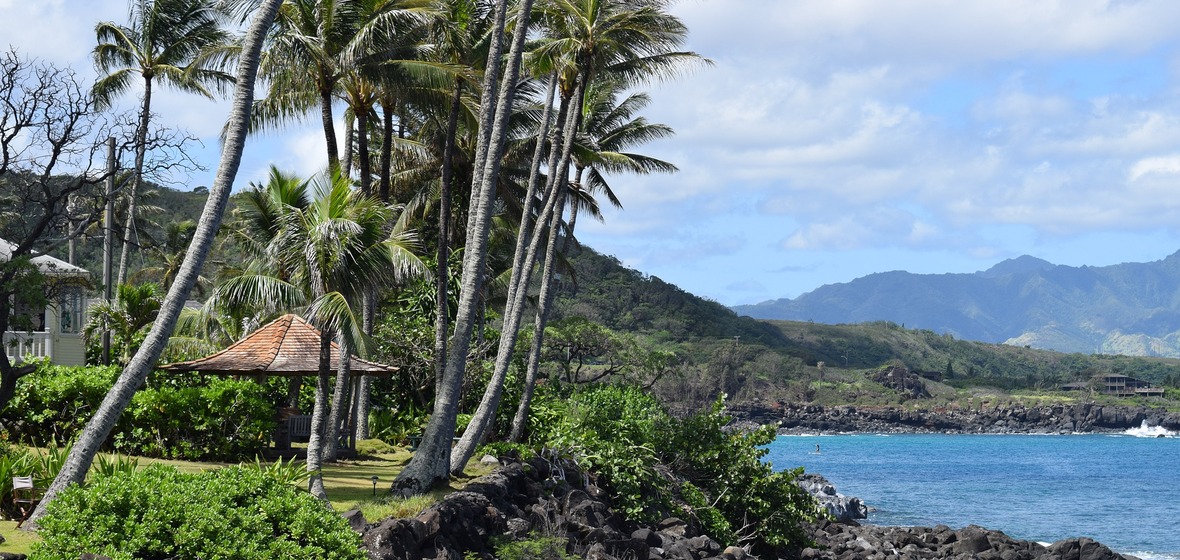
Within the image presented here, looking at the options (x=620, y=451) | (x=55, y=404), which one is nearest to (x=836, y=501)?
(x=620, y=451)

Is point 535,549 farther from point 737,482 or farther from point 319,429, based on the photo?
point 737,482

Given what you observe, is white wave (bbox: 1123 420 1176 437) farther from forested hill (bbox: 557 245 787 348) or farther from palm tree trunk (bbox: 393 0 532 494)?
palm tree trunk (bbox: 393 0 532 494)

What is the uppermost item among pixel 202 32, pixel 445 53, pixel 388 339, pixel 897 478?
pixel 202 32

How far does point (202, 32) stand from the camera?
2630 cm

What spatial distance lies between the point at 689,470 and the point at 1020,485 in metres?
38.7

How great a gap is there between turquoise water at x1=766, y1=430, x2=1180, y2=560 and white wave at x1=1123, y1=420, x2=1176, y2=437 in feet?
90.8

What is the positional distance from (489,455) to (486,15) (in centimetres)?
800

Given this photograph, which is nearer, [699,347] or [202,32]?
[202,32]

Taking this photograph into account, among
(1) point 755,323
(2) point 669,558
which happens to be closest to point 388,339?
(2) point 669,558

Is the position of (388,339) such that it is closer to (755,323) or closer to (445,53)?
(445,53)

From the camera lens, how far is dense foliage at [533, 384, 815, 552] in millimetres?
19406

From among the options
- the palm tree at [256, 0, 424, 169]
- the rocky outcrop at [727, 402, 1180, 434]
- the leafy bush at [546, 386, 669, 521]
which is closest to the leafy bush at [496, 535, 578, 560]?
the leafy bush at [546, 386, 669, 521]

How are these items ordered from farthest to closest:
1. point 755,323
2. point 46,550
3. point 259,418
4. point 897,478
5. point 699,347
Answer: point 755,323 < point 699,347 < point 897,478 < point 259,418 < point 46,550

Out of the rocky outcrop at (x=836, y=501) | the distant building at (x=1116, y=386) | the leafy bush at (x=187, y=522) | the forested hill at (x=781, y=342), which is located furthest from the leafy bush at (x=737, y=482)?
the distant building at (x=1116, y=386)
